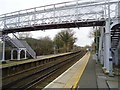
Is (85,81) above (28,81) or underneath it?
above

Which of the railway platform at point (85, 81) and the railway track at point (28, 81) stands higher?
the railway platform at point (85, 81)

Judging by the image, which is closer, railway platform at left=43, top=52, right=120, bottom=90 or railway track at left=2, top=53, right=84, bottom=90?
railway platform at left=43, top=52, right=120, bottom=90

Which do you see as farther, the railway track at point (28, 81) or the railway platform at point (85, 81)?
the railway track at point (28, 81)

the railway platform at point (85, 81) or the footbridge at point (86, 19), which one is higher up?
the footbridge at point (86, 19)

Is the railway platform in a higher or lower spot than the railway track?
higher

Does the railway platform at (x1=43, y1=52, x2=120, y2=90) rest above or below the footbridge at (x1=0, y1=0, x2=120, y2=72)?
below

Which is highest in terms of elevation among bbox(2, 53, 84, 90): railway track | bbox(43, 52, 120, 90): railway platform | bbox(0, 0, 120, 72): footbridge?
bbox(0, 0, 120, 72): footbridge

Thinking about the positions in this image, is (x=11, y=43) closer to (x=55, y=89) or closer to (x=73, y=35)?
(x=55, y=89)

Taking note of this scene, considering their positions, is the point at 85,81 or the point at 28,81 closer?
→ the point at 85,81

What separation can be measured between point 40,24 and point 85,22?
503 centimetres

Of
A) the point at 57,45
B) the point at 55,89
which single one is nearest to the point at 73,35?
the point at 57,45

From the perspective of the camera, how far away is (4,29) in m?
17.7

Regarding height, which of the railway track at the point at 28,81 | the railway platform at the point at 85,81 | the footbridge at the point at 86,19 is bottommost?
the railway track at the point at 28,81

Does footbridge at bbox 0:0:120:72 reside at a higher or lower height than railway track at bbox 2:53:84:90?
higher
